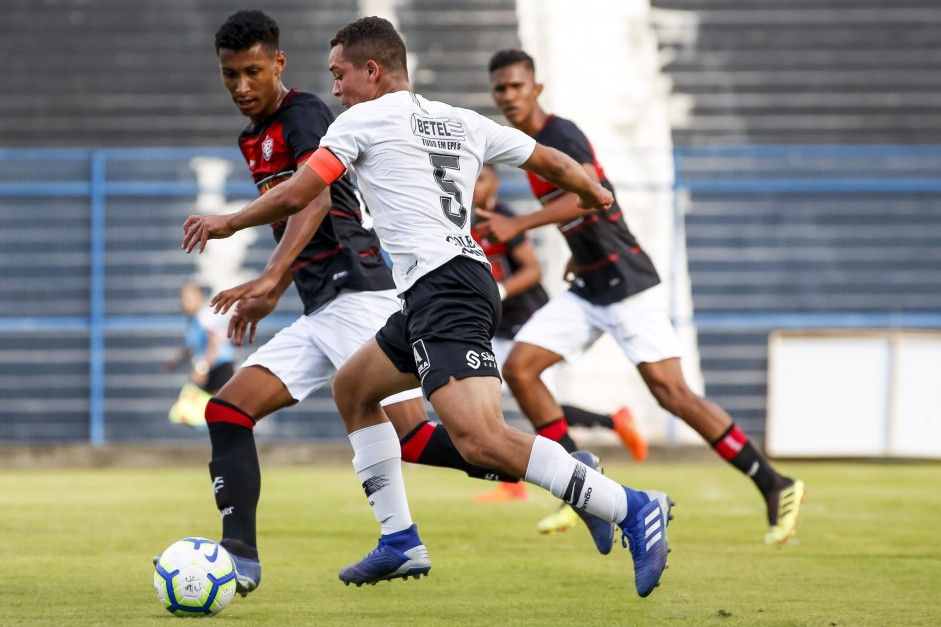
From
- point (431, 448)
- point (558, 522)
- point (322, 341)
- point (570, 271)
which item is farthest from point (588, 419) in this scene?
point (322, 341)

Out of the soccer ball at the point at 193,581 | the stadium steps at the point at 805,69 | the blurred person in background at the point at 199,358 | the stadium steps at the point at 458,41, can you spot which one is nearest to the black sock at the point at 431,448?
→ the soccer ball at the point at 193,581

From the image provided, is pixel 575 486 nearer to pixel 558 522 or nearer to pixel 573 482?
pixel 573 482

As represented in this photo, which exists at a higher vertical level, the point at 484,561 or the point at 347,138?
the point at 347,138

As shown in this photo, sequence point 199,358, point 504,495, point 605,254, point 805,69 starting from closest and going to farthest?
point 605,254
point 504,495
point 199,358
point 805,69

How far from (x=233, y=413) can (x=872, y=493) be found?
6460 millimetres

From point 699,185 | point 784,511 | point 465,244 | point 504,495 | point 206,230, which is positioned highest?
point 206,230

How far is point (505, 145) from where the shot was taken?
5199mm

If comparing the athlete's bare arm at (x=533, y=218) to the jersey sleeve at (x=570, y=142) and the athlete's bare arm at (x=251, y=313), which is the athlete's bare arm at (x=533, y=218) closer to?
the jersey sleeve at (x=570, y=142)

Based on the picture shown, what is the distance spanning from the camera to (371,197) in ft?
16.7

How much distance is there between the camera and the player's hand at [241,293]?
16.4ft

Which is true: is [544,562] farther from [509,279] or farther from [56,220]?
[56,220]

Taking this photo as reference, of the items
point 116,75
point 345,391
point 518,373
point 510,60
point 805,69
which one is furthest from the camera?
point 116,75

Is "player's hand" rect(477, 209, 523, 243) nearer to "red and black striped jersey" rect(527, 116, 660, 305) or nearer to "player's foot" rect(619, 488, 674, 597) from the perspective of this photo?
"red and black striped jersey" rect(527, 116, 660, 305)

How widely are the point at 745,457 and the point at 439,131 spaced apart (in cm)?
320
